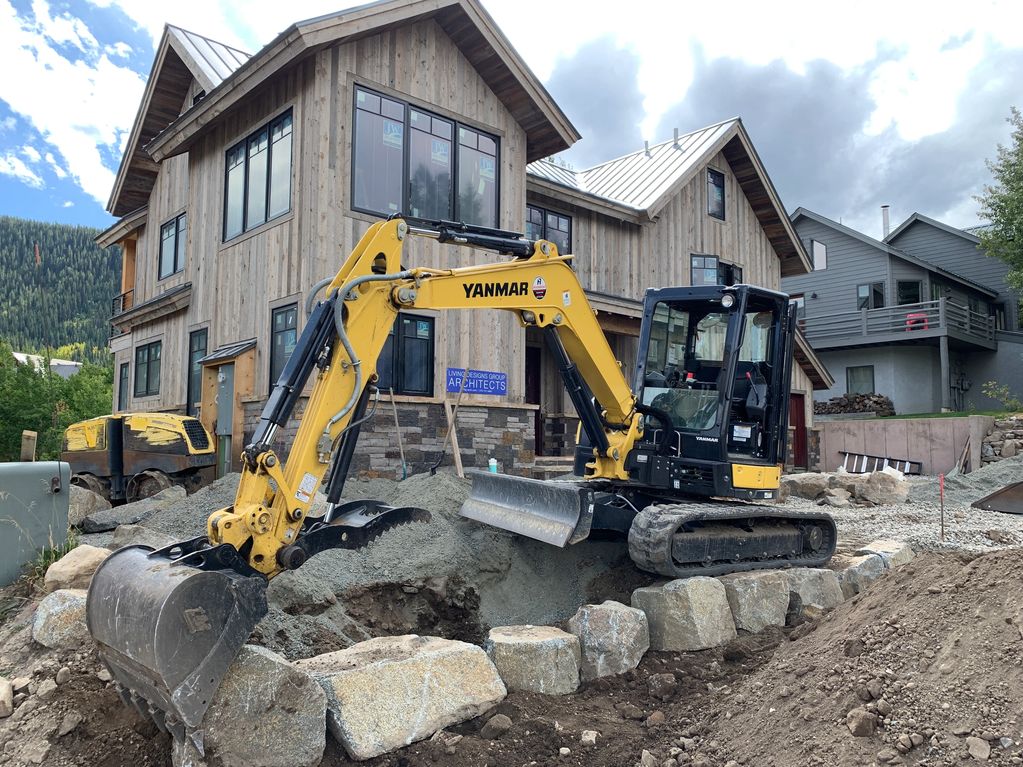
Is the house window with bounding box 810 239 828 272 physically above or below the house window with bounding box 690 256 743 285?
above

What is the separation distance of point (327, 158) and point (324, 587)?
24.4 feet

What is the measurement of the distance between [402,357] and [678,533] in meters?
6.82

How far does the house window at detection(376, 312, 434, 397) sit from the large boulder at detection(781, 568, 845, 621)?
23.1 feet

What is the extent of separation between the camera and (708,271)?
19406 mm

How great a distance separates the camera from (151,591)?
3965 mm

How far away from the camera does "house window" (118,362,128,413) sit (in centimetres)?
1938

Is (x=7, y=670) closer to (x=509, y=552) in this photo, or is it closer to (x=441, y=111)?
(x=509, y=552)

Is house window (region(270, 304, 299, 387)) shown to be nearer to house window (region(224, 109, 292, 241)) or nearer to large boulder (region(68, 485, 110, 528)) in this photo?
house window (region(224, 109, 292, 241))

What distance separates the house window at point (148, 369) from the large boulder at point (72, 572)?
11.9 meters

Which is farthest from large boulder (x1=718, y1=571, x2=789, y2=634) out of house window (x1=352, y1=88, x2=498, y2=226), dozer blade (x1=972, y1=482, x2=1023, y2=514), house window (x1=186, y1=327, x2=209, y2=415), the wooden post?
house window (x1=186, y1=327, x2=209, y2=415)

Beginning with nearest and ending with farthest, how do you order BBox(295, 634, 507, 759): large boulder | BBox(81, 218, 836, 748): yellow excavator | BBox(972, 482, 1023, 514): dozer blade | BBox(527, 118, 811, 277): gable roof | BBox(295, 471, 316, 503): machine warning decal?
BBox(81, 218, 836, 748): yellow excavator
BBox(295, 634, 507, 759): large boulder
BBox(295, 471, 316, 503): machine warning decal
BBox(972, 482, 1023, 514): dozer blade
BBox(527, 118, 811, 277): gable roof

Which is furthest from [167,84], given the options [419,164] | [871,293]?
[871,293]

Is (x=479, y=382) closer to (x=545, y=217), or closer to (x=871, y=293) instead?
(x=545, y=217)

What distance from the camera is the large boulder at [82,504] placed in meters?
9.77
